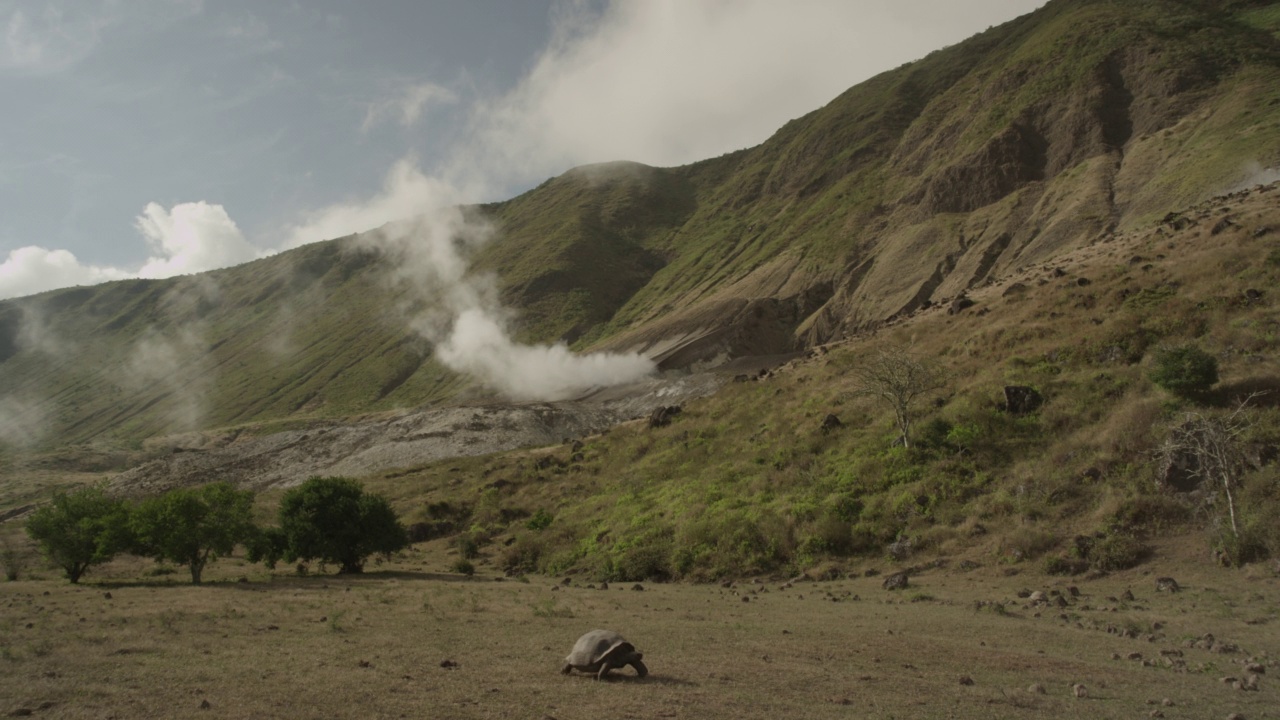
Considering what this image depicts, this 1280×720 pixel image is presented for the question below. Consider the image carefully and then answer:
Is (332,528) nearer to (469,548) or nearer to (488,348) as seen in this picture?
(469,548)

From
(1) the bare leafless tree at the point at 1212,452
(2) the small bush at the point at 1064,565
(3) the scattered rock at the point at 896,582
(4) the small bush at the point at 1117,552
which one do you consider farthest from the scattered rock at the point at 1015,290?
(3) the scattered rock at the point at 896,582

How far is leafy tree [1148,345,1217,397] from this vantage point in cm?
2184

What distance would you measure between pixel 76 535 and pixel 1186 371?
140 feet

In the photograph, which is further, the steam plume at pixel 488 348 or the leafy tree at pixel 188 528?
the steam plume at pixel 488 348

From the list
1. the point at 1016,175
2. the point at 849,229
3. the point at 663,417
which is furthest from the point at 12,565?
the point at 849,229

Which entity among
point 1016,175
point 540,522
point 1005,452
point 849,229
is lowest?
point 540,522

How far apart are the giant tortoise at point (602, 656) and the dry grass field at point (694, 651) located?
22cm

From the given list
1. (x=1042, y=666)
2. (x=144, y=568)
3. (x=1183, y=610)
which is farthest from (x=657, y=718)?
(x=144, y=568)

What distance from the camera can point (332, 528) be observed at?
33.7 m

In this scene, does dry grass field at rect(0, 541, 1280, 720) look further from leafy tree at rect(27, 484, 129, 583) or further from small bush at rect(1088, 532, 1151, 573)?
leafy tree at rect(27, 484, 129, 583)

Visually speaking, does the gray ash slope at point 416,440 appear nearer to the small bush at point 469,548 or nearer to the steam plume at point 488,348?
the steam plume at point 488,348

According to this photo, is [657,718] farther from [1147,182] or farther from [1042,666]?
[1147,182]

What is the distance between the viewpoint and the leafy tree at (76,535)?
95.8 feet

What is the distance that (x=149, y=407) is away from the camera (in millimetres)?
162500
